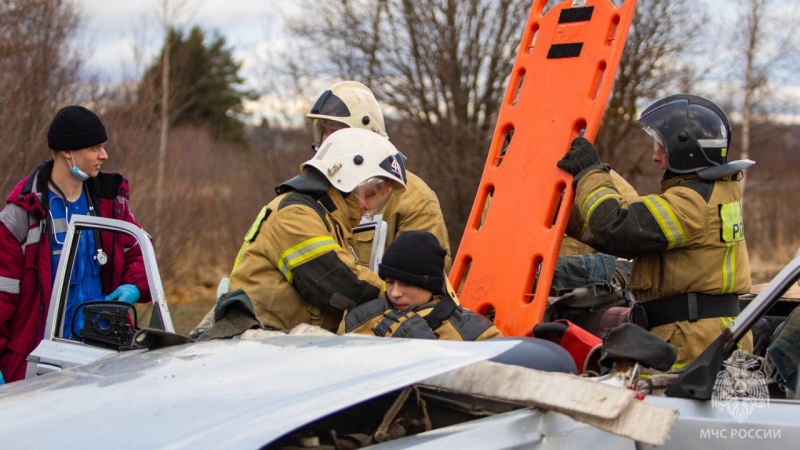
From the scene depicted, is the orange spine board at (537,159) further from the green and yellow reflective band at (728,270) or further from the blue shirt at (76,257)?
the blue shirt at (76,257)

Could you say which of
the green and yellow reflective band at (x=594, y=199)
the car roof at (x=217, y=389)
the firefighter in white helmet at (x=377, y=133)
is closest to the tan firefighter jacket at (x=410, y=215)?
the firefighter in white helmet at (x=377, y=133)

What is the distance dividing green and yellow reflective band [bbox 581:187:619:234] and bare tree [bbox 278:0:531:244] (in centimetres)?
973

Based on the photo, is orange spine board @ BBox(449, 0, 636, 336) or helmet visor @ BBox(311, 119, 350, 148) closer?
orange spine board @ BBox(449, 0, 636, 336)

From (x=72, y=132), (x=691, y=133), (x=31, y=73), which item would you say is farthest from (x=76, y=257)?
(x=31, y=73)

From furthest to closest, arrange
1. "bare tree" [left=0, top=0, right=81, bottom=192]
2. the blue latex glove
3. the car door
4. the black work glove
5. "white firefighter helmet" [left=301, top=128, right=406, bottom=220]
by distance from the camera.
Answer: "bare tree" [left=0, top=0, right=81, bottom=192], the blue latex glove, the black work glove, "white firefighter helmet" [left=301, top=128, right=406, bottom=220], the car door

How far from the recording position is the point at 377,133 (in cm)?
510

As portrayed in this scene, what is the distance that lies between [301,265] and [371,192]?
0.50m

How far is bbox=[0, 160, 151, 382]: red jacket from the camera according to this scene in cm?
→ 465

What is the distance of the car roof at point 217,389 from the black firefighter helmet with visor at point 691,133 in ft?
4.76

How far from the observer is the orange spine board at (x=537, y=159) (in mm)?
4613

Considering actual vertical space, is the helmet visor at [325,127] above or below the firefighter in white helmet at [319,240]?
above

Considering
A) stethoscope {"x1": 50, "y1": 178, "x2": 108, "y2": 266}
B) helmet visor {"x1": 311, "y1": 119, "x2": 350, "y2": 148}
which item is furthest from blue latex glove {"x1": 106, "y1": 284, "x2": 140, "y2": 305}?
helmet visor {"x1": 311, "y1": 119, "x2": 350, "y2": 148}

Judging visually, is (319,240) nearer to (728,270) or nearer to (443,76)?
(728,270)

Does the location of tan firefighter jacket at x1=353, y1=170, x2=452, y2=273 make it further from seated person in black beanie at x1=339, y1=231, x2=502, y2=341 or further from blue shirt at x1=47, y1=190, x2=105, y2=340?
blue shirt at x1=47, y1=190, x2=105, y2=340
